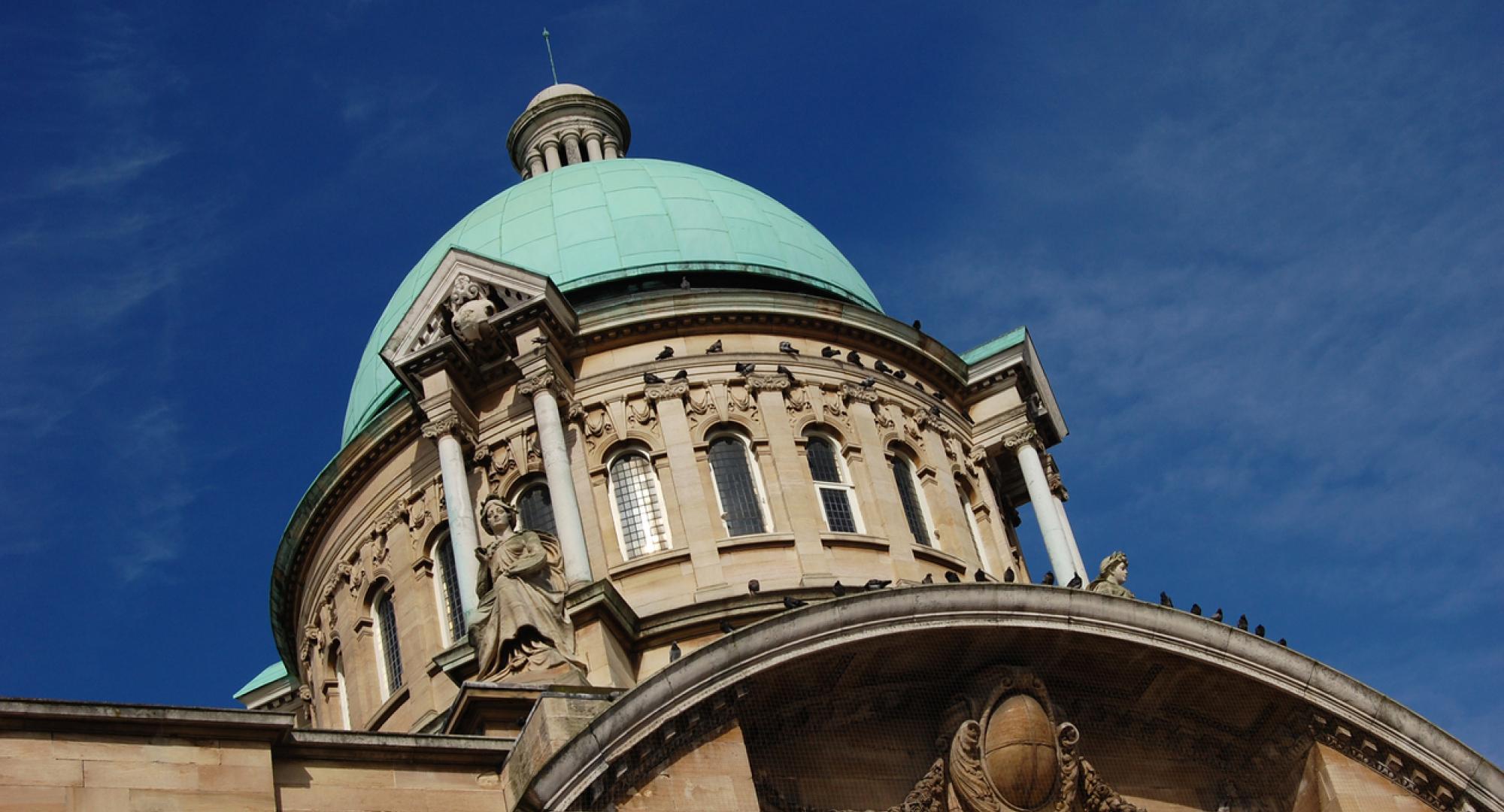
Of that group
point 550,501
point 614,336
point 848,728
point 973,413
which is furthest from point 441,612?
point 848,728

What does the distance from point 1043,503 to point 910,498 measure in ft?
10.6

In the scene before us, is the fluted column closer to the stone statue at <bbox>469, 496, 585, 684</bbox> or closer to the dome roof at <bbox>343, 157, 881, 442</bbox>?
the dome roof at <bbox>343, 157, 881, 442</bbox>

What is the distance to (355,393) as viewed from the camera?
149 feet

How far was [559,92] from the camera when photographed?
5197 centimetres

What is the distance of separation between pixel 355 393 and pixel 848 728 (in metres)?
21.5

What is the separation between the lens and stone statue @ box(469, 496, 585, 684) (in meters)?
25.7

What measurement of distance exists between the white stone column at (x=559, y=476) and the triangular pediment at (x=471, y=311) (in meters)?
1.20

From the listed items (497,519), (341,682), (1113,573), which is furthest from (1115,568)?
(341,682)

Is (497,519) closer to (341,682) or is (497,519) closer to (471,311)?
(471,311)

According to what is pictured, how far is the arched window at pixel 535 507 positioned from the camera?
3938 cm

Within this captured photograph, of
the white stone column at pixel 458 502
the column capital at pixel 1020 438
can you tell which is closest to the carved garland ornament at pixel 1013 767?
the white stone column at pixel 458 502

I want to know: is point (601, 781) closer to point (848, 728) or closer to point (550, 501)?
point (848, 728)

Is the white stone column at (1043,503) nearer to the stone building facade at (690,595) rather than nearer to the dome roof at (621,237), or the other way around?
the stone building facade at (690,595)

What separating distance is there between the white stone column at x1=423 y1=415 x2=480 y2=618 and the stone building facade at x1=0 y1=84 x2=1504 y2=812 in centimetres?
7
